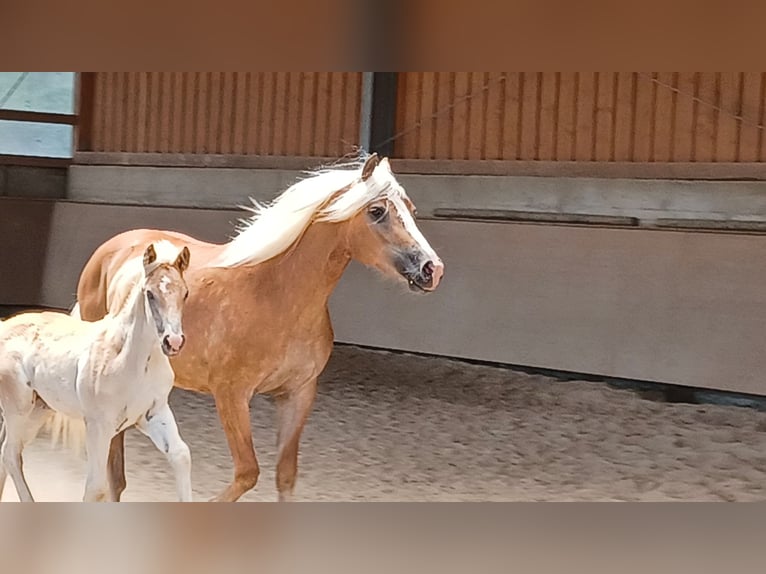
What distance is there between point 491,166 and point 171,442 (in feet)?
2.22

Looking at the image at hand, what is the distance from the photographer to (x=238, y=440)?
144 cm

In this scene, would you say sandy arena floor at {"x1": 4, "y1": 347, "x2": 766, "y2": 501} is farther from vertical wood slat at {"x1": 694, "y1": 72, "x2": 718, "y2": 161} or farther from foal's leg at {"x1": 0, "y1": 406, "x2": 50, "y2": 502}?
vertical wood slat at {"x1": 694, "y1": 72, "x2": 718, "y2": 161}

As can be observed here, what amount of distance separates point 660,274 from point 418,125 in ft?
1.56

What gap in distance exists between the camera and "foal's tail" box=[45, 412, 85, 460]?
4.53 ft

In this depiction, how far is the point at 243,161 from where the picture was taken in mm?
1526

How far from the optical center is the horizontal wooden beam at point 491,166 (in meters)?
1.51

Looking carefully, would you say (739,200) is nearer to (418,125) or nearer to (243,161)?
(418,125)

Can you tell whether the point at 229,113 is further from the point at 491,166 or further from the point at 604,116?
the point at 604,116

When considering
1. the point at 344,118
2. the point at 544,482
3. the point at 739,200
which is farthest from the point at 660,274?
the point at 344,118

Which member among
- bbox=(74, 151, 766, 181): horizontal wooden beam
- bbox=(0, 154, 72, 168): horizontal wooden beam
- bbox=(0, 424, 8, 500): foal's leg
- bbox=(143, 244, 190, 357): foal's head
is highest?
bbox=(74, 151, 766, 181): horizontal wooden beam

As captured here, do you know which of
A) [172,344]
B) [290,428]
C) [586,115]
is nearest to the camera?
[172,344]

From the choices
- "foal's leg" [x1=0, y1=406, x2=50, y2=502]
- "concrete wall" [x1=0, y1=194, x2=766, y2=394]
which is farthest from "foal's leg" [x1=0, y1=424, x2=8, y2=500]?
"concrete wall" [x1=0, y1=194, x2=766, y2=394]

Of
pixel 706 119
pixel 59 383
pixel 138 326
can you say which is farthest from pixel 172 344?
pixel 706 119

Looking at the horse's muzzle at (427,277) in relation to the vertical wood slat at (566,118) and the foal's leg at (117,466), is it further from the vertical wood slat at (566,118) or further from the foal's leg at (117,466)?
the foal's leg at (117,466)
